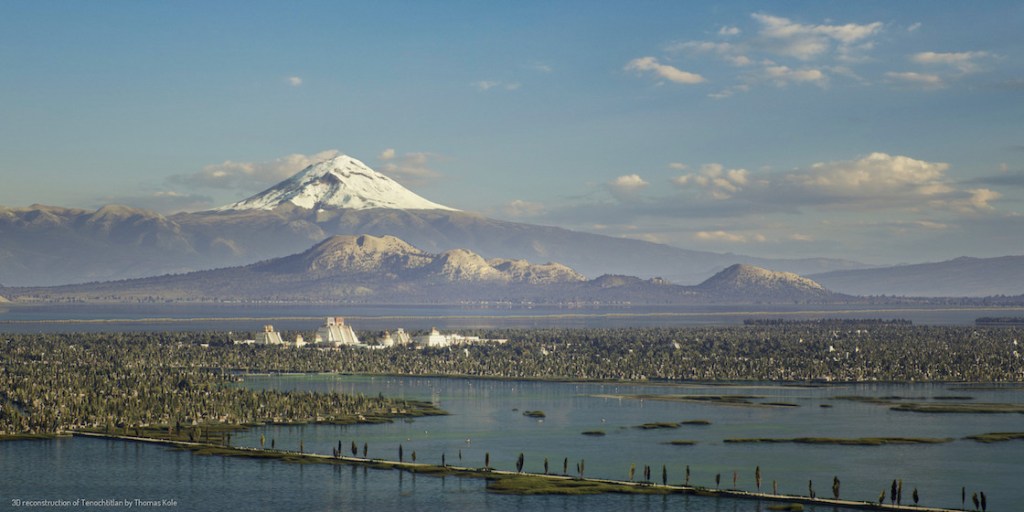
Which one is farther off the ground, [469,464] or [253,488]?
[469,464]

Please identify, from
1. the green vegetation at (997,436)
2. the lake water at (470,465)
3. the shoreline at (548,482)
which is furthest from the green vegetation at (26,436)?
the green vegetation at (997,436)

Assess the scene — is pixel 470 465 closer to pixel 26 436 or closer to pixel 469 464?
pixel 469 464

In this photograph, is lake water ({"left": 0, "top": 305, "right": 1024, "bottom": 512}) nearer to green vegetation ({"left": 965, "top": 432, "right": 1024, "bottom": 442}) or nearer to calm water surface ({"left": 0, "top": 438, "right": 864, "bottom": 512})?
calm water surface ({"left": 0, "top": 438, "right": 864, "bottom": 512})

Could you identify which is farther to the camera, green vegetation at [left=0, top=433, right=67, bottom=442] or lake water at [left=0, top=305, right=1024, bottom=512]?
green vegetation at [left=0, top=433, right=67, bottom=442]

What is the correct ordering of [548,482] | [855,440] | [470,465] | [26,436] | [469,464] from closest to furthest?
[548,482], [470,465], [469,464], [26,436], [855,440]

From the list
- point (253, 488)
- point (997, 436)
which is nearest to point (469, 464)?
point (253, 488)

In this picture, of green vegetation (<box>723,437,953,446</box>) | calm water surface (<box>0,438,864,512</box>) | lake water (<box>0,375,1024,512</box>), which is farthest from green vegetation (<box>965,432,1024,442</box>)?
calm water surface (<box>0,438,864,512</box>)
